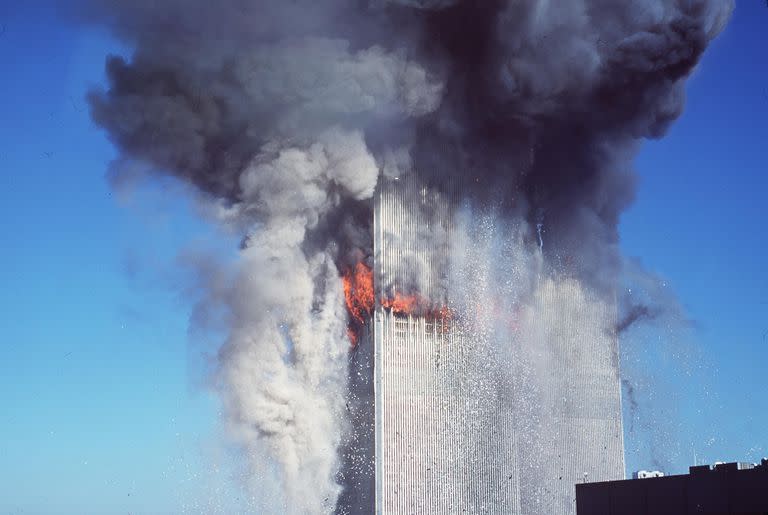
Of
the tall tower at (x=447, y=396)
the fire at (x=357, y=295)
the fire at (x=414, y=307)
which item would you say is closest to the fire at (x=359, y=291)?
the fire at (x=357, y=295)

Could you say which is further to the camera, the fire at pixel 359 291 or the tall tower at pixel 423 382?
the tall tower at pixel 423 382

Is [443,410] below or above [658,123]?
below

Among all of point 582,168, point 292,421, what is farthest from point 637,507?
point 582,168

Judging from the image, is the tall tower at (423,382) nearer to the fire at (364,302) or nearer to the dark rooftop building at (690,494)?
the fire at (364,302)

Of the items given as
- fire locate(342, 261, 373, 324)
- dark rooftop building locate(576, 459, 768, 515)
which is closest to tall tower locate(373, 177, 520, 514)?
fire locate(342, 261, 373, 324)

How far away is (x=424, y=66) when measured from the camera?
332 ft

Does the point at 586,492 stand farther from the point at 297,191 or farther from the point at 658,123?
the point at 658,123

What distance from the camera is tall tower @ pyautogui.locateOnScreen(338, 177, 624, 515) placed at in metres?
119

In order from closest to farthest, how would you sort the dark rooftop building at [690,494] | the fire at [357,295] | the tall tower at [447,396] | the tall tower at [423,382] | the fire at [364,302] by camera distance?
the dark rooftop building at [690,494] < the fire at [357,295] < the fire at [364,302] < the tall tower at [423,382] < the tall tower at [447,396]

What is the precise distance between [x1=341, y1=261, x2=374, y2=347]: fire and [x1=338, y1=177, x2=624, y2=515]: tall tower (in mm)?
930

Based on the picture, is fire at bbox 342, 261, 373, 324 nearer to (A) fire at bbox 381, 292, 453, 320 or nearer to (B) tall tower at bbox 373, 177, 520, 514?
(B) tall tower at bbox 373, 177, 520, 514

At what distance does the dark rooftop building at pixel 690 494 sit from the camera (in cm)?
6162

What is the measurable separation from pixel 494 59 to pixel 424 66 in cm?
681

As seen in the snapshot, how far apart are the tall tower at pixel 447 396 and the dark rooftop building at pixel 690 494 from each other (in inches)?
1884
